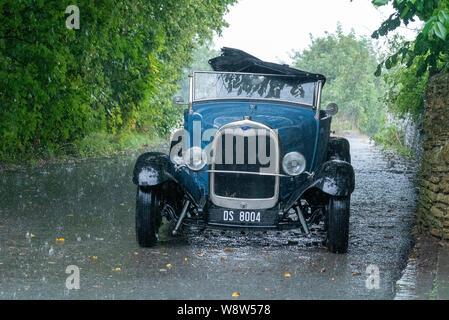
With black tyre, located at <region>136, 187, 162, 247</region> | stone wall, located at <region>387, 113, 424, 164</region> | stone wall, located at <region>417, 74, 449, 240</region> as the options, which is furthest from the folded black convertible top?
stone wall, located at <region>387, 113, 424, 164</region>

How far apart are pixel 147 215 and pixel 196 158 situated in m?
0.95

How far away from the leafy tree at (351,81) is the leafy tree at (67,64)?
44.3 meters

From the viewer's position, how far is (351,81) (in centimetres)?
6212

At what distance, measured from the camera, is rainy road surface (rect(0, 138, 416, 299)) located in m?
5.57

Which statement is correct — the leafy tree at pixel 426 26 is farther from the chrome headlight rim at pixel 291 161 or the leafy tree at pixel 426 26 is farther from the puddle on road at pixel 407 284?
the puddle on road at pixel 407 284

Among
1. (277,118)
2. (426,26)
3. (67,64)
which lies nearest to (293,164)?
(277,118)

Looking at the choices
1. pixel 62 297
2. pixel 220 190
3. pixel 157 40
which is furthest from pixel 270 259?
pixel 157 40

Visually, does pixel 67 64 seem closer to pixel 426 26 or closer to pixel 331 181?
pixel 331 181

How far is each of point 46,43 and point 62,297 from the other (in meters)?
7.30

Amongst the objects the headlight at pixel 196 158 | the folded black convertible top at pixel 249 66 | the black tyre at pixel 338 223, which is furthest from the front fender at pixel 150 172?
the folded black convertible top at pixel 249 66

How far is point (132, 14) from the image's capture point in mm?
14000

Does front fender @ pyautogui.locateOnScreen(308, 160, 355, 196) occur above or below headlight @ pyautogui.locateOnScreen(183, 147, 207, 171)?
below

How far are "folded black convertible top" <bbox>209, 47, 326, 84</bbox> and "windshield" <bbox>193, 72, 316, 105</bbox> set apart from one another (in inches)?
5.0

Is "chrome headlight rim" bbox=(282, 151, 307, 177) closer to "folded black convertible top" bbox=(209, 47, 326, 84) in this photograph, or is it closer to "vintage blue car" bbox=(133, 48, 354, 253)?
"vintage blue car" bbox=(133, 48, 354, 253)
